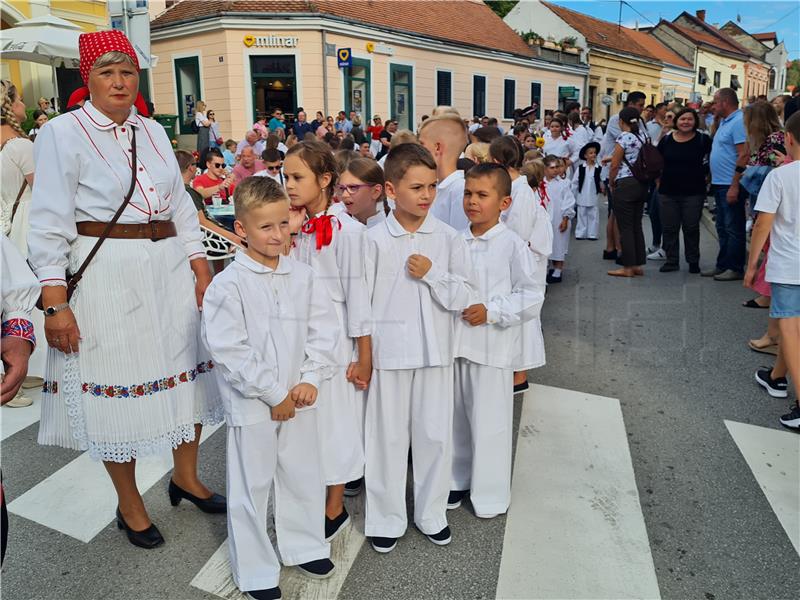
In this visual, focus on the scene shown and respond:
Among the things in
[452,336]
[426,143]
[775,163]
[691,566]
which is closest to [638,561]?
[691,566]

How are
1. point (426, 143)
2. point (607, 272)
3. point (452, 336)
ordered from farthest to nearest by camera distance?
point (607, 272)
point (426, 143)
point (452, 336)

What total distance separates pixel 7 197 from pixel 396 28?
21396 mm

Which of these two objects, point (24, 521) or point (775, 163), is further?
point (775, 163)

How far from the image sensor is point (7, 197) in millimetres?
4535

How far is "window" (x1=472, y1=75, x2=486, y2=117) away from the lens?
28.0 metres

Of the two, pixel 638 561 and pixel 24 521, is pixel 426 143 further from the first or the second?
pixel 24 521

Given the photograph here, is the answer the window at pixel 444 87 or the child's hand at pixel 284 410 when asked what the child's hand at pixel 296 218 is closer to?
the child's hand at pixel 284 410

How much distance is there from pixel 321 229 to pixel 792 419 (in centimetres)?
332

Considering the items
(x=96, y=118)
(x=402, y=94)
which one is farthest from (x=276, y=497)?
(x=402, y=94)

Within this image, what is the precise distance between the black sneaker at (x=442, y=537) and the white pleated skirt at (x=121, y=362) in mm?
1225

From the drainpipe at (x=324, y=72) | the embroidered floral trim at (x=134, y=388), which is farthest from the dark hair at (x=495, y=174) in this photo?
the drainpipe at (x=324, y=72)

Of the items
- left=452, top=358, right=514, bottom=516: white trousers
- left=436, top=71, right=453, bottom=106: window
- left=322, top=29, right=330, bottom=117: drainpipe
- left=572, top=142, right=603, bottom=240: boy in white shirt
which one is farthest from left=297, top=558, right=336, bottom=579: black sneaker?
left=436, top=71, right=453, bottom=106: window

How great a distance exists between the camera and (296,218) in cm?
274

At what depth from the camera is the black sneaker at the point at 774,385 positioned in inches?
177
